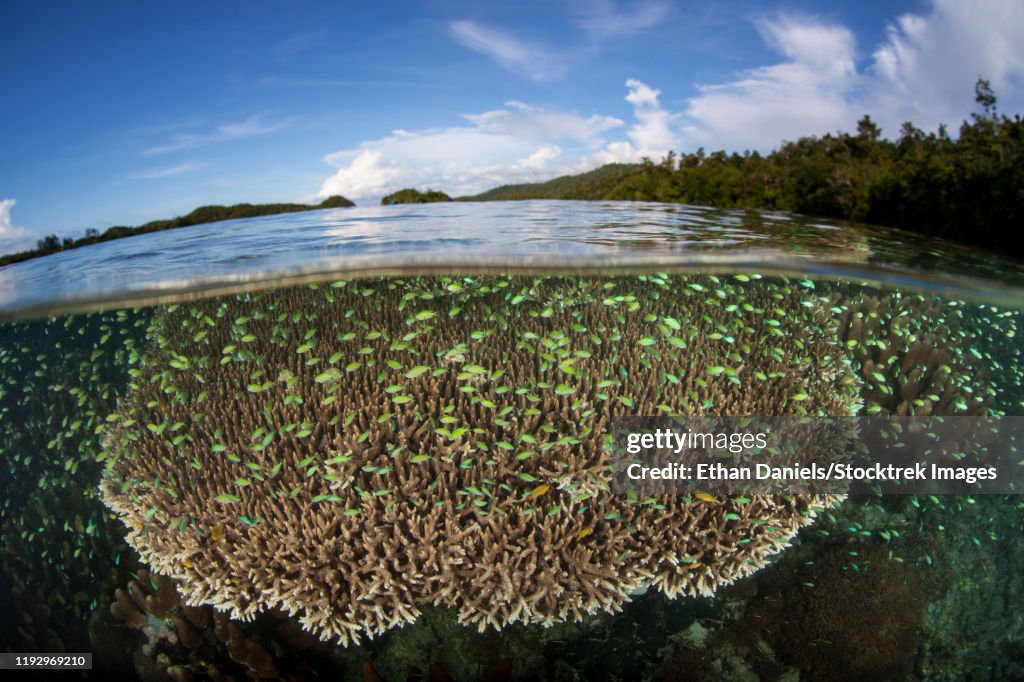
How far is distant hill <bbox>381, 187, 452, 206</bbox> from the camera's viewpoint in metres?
19.0

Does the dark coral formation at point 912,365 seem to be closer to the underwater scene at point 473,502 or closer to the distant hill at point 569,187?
the underwater scene at point 473,502

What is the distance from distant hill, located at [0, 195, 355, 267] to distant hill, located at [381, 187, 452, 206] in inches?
77.2

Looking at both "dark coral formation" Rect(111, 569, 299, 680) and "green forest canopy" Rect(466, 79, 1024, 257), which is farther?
"green forest canopy" Rect(466, 79, 1024, 257)

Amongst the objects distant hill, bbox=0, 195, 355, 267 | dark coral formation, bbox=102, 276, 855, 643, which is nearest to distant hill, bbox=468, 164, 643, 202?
distant hill, bbox=0, 195, 355, 267

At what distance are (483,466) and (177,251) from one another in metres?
7.98

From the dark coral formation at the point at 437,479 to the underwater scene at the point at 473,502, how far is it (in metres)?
0.03

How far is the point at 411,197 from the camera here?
19094 millimetres

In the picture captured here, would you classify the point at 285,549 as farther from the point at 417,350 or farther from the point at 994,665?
the point at 994,665

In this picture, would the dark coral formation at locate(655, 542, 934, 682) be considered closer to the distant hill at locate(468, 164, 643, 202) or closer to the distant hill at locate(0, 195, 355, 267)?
the distant hill at locate(0, 195, 355, 267)

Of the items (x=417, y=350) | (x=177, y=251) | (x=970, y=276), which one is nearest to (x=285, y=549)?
(x=417, y=350)

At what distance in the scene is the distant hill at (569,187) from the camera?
2189 centimetres

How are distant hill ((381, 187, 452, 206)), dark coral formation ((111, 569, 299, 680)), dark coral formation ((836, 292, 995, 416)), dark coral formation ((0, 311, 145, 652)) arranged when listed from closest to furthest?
dark coral formation ((111, 569, 299, 680)), dark coral formation ((0, 311, 145, 652)), dark coral formation ((836, 292, 995, 416)), distant hill ((381, 187, 452, 206))

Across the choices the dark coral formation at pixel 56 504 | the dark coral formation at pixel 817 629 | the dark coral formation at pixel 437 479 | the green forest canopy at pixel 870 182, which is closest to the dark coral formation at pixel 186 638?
the dark coral formation at pixel 437 479

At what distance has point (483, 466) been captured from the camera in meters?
4.58
